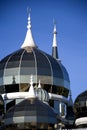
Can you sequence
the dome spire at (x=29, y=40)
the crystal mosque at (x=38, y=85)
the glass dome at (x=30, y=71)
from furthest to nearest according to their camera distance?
1. the dome spire at (x=29, y=40)
2. the glass dome at (x=30, y=71)
3. the crystal mosque at (x=38, y=85)

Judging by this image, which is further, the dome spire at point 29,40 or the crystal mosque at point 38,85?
the dome spire at point 29,40

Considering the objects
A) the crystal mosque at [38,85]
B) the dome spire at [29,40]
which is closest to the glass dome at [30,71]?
the crystal mosque at [38,85]

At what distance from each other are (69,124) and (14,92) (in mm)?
6842

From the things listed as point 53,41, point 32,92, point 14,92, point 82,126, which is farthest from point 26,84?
point 53,41

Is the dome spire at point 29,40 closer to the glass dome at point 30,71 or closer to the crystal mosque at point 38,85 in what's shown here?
the crystal mosque at point 38,85

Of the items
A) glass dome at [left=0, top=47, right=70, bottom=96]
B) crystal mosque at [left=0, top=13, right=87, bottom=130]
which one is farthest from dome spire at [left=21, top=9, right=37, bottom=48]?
glass dome at [left=0, top=47, right=70, bottom=96]

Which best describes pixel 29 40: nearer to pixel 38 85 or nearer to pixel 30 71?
pixel 30 71

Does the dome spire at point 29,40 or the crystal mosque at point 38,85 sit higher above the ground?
the dome spire at point 29,40

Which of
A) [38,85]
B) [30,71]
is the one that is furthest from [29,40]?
[38,85]

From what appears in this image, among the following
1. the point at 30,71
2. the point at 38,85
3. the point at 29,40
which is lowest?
the point at 38,85

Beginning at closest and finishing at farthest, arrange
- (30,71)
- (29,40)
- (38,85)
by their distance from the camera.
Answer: (38,85), (30,71), (29,40)

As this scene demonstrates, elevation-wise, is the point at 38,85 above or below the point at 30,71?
below

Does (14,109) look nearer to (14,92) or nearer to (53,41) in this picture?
(14,92)

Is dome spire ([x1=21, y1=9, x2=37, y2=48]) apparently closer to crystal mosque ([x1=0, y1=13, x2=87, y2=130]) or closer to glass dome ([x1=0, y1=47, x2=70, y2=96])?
crystal mosque ([x1=0, y1=13, x2=87, y2=130])
